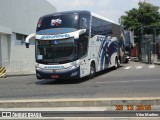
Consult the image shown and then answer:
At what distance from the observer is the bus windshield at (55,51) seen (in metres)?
18.2

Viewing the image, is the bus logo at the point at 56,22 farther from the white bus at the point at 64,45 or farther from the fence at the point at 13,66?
the fence at the point at 13,66

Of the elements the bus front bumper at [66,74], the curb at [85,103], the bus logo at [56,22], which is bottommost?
the curb at [85,103]

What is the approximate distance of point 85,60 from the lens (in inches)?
760

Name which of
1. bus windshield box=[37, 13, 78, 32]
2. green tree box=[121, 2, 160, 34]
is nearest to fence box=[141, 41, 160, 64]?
A: green tree box=[121, 2, 160, 34]

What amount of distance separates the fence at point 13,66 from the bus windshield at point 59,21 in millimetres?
13913

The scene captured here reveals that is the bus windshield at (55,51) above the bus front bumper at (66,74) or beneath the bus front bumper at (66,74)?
above

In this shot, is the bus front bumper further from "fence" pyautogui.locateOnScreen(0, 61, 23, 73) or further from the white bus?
"fence" pyautogui.locateOnScreen(0, 61, 23, 73)

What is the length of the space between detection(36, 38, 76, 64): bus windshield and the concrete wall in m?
14.3

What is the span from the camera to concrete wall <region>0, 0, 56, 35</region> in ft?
108

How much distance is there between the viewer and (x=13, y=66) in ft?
107

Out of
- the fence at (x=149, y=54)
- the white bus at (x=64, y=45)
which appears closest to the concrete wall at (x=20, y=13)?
the fence at (x=149, y=54)

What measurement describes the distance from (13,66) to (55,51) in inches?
589

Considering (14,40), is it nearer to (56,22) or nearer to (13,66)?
(13,66)

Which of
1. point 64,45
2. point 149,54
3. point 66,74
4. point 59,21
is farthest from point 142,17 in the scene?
point 66,74
